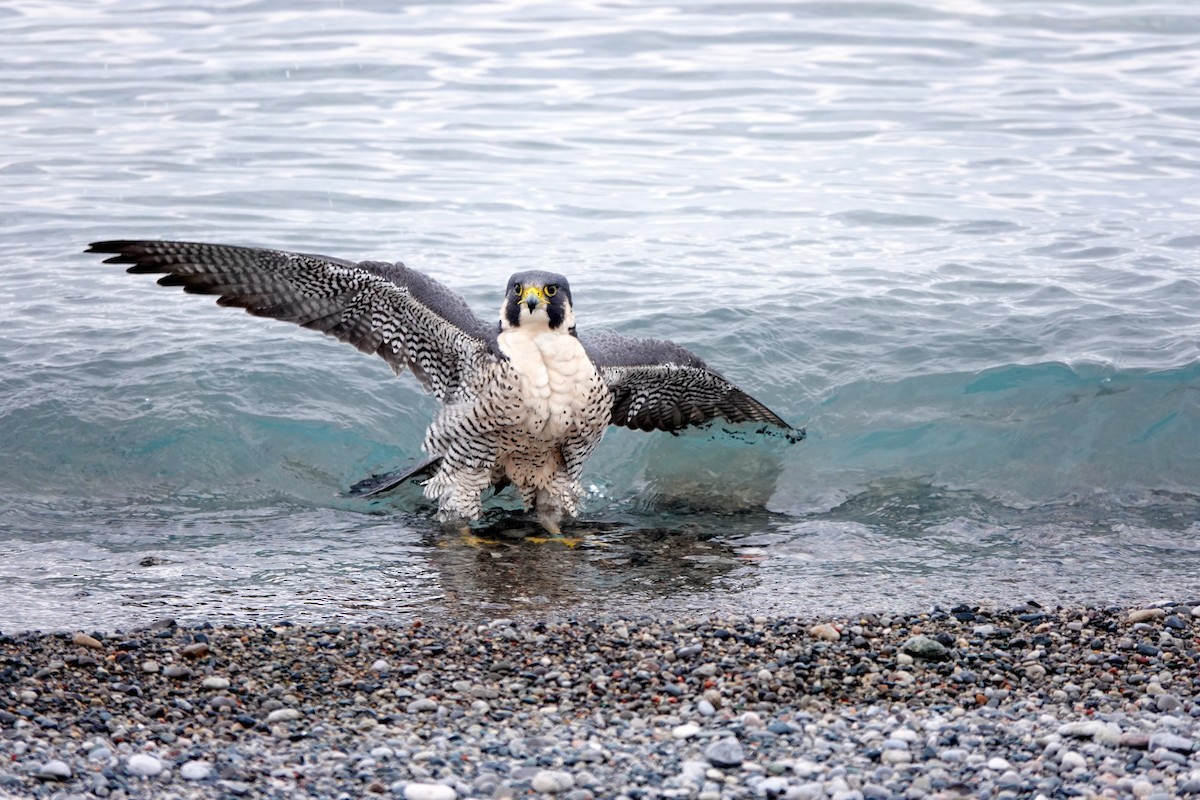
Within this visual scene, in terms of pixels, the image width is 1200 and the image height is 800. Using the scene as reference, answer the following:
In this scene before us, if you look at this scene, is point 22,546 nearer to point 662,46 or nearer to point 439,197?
point 439,197

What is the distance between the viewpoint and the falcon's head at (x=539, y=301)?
6.42 m

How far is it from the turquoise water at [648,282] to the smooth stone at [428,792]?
5.61ft

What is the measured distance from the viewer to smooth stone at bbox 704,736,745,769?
3.76m

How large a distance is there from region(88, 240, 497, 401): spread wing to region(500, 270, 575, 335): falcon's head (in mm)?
198

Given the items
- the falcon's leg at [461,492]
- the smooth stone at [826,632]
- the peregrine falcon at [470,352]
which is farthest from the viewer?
the falcon's leg at [461,492]

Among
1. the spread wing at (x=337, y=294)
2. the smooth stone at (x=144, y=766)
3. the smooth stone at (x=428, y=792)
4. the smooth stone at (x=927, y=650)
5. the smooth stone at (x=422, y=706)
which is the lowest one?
the smooth stone at (x=927, y=650)

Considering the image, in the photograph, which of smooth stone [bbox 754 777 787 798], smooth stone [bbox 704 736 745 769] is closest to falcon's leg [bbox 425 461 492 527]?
smooth stone [bbox 704 736 745 769]

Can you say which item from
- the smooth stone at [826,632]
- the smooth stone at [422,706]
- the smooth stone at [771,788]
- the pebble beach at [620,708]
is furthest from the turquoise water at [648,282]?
the smooth stone at [771,788]

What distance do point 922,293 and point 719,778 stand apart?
7.27 meters

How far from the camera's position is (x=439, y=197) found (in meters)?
13.2

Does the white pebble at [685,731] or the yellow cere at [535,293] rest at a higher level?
the yellow cere at [535,293]

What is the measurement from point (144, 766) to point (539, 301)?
317 centimetres

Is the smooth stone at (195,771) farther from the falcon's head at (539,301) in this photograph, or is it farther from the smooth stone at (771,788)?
the falcon's head at (539,301)

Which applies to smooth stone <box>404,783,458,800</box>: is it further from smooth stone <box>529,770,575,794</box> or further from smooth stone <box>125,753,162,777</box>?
smooth stone <box>125,753,162,777</box>
